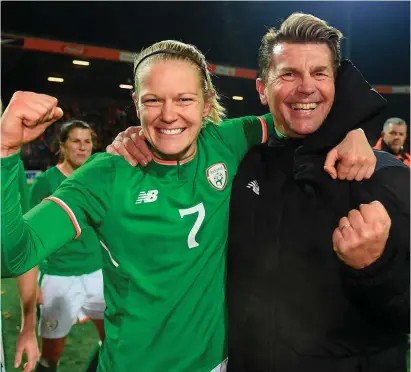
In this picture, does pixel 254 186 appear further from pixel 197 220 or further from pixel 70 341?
pixel 70 341

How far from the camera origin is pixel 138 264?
1524 millimetres

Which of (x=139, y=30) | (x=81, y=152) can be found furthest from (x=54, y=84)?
(x=81, y=152)

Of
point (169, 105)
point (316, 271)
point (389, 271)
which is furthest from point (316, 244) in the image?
point (169, 105)

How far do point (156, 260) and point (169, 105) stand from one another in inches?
20.0

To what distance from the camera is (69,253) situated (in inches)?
123

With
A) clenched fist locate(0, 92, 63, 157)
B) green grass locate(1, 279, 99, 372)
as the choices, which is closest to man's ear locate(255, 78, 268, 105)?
clenched fist locate(0, 92, 63, 157)

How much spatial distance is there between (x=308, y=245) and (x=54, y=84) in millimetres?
15575

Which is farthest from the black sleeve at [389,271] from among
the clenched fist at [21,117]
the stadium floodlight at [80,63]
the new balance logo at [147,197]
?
the stadium floodlight at [80,63]

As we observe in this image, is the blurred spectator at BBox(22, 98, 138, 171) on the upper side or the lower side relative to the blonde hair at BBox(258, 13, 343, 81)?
upper

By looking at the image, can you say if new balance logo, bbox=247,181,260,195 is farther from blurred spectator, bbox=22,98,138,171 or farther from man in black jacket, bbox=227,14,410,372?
blurred spectator, bbox=22,98,138,171

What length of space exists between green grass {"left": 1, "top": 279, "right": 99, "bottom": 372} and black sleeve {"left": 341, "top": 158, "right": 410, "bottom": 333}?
8.18ft

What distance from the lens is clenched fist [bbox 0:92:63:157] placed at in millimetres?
1142

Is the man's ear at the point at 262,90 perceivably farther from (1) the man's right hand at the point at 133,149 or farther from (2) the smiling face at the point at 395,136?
(2) the smiling face at the point at 395,136

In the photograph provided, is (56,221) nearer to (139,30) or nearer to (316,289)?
(316,289)
